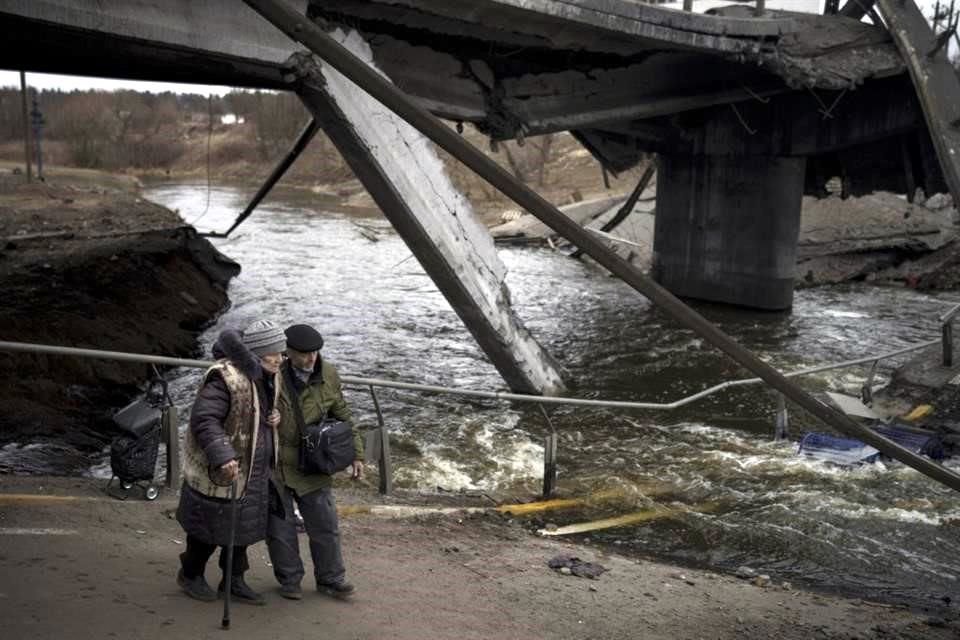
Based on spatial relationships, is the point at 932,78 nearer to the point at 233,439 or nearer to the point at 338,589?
the point at 338,589

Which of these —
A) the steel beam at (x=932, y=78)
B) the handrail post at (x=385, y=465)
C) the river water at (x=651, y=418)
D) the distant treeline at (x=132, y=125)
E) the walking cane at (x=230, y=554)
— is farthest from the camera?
the distant treeline at (x=132, y=125)

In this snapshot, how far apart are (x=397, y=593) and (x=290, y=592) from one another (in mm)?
→ 725

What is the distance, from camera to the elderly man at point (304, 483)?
16.2 feet

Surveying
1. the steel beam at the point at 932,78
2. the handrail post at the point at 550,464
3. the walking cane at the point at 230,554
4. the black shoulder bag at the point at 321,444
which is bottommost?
the handrail post at the point at 550,464

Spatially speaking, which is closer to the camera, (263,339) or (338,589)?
(263,339)

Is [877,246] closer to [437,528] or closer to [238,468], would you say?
[437,528]

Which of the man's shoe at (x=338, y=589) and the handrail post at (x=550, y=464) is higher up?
the man's shoe at (x=338, y=589)

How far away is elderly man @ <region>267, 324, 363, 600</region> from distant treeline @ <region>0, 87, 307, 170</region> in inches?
1600

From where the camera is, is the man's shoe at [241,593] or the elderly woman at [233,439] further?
the man's shoe at [241,593]

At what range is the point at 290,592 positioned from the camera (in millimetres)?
5125

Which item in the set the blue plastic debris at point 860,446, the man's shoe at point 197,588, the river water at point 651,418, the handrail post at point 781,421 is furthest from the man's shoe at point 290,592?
the handrail post at point 781,421

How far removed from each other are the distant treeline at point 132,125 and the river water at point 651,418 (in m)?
25.4

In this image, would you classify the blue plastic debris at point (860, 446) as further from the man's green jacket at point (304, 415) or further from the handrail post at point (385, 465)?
the man's green jacket at point (304, 415)

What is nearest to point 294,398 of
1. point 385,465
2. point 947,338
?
point 385,465
